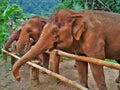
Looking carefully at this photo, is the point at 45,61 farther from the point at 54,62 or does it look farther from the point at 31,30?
the point at 54,62

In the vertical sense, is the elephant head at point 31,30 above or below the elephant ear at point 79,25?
below

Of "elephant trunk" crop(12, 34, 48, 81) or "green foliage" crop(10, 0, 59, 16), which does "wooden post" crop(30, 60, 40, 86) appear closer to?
"elephant trunk" crop(12, 34, 48, 81)

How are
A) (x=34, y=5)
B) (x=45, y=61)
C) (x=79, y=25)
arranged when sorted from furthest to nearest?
1. (x=34, y=5)
2. (x=45, y=61)
3. (x=79, y=25)

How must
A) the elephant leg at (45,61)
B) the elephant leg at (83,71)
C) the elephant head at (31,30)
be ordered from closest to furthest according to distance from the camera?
the elephant leg at (83,71), the elephant head at (31,30), the elephant leg at (45,61)

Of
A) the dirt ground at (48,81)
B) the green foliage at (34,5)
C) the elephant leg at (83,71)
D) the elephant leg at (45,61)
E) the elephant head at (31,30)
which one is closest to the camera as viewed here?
the elephant leg at (83,71)

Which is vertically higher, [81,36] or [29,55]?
[81,36]

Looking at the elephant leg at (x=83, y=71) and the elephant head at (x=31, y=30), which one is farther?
the elephant head at (x=31, y=30)

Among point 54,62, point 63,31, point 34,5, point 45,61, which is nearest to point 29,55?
point 63,31

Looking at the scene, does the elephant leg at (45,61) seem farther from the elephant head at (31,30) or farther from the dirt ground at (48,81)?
the elephant head at (31,30)

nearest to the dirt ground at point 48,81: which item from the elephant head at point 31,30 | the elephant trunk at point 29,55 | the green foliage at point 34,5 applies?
the elephant head at point 31,30

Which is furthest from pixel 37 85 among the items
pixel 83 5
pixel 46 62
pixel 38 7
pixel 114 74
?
pixel 38 7

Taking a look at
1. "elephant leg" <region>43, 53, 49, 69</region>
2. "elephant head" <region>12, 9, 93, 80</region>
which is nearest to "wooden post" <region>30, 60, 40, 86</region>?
"elephant leg" <region>43, 53, 49, 69</region>

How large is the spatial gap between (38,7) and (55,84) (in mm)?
40181

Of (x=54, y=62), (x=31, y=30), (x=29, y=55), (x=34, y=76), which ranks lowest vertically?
(x=34, y=76)
